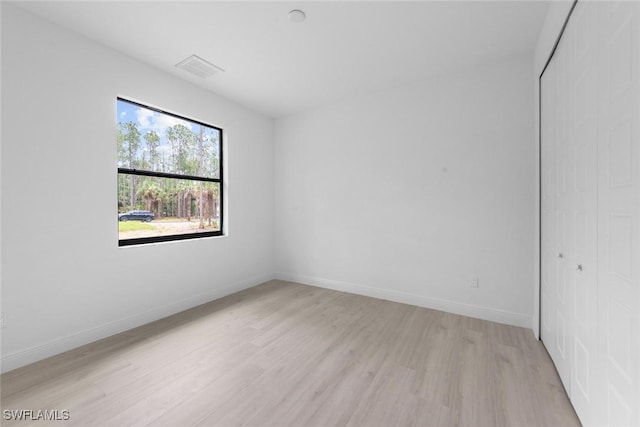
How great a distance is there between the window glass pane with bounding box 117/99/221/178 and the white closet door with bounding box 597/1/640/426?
138 inches

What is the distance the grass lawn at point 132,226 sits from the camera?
253 centimetres

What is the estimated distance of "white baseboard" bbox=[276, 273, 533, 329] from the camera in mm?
2566

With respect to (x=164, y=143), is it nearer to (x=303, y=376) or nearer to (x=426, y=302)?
(x=303, y=376)

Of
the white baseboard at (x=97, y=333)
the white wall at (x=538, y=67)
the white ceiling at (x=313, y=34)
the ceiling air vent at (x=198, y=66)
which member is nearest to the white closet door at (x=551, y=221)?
the white wall at (x=538, y=67)

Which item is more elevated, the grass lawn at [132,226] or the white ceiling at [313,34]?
the white ceiling at [313,34]

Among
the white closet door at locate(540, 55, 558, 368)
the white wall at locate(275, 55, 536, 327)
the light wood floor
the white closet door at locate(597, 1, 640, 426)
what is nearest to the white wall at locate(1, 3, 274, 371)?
the light wood floor

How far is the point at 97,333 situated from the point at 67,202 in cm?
118

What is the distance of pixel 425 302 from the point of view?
3021 millimetres

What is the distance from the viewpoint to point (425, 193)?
3023mm

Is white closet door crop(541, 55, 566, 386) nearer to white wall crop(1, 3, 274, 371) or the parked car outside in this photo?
white wall crop(1, 3, 274, 371)

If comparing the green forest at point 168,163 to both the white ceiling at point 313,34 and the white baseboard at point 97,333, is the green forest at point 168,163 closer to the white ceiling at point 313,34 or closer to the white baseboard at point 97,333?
the white ceiling at point 313,34

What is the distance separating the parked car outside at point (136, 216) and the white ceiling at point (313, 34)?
5.10 ft

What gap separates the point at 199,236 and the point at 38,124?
1741 millimetres

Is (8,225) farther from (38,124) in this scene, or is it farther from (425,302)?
(425,302)
